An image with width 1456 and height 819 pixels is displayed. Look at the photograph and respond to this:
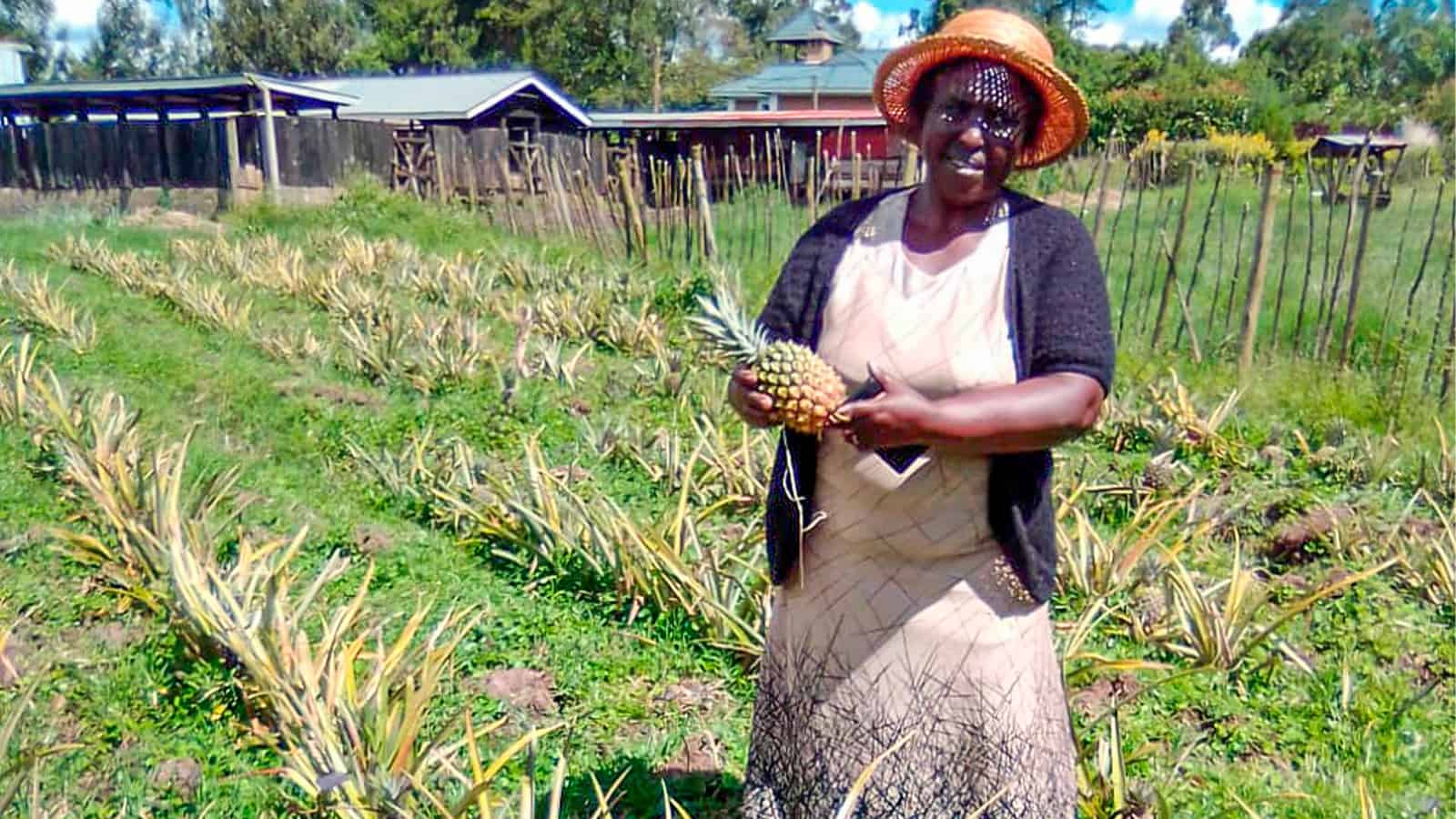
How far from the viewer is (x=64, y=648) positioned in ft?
11.5

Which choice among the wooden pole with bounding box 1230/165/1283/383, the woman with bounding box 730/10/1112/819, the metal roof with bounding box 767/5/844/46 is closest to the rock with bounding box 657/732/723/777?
the woman with bounding box 730/10/1112/819

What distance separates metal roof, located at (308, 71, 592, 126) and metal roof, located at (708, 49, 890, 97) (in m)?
12.2

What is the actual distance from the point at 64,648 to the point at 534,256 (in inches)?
357

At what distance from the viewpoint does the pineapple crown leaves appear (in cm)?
173

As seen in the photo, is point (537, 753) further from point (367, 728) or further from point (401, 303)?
point (401, 303)

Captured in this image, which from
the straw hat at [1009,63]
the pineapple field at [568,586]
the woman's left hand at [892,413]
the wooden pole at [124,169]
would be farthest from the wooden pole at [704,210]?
the wooden pole at [124,169]

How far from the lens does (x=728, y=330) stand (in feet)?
5.73

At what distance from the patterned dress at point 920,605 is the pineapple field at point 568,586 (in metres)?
0.23

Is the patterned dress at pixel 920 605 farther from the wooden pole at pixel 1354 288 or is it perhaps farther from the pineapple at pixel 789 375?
the wooden pole at pixel 1354 288

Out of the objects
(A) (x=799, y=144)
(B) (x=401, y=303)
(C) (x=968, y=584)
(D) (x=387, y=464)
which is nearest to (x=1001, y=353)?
(C) (x=968, y=584)

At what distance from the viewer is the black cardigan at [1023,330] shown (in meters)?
1.71

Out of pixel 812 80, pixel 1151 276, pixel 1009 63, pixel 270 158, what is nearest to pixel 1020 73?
pixel 1009 63

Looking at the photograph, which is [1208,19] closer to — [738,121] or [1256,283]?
[738,121]

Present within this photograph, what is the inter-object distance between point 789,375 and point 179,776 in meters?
2.10
